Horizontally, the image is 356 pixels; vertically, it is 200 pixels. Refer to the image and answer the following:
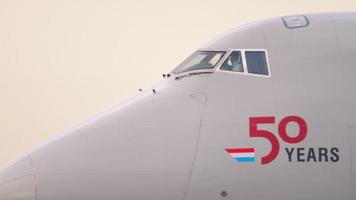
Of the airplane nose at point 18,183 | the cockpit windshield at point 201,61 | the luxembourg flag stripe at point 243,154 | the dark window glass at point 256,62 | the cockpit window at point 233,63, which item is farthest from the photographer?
the cockpit windshield at point 201,61

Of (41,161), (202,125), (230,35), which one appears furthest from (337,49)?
(41,161)

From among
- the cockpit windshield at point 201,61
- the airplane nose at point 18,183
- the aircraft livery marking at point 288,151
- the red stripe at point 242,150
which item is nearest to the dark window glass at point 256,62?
the cockpit windshield at point 201,61

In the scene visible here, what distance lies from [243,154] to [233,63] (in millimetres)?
1954

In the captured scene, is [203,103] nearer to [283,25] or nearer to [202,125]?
[202,125]

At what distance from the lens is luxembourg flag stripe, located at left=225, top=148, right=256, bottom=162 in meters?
11.2

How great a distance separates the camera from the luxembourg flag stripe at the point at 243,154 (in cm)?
1117

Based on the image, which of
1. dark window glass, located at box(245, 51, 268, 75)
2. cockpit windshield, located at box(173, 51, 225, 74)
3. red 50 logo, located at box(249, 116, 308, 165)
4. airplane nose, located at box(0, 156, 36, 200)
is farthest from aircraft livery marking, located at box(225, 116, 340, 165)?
airplane nose, located at box(0, 156, 36, 200)

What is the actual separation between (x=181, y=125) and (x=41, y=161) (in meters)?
2.68

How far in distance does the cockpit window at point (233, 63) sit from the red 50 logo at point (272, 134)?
117 cm

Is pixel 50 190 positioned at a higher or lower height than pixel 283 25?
lower

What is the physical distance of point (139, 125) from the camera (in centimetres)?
1139

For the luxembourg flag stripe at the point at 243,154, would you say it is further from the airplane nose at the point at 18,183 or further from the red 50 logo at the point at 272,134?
the airplane nose at the point at 18,183

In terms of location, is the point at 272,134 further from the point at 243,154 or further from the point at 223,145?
the point at 223,145

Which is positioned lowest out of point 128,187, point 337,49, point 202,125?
point 128,187
